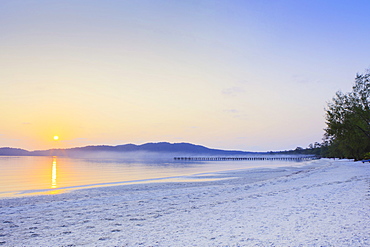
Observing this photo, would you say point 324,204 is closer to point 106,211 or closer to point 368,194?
point 368,194

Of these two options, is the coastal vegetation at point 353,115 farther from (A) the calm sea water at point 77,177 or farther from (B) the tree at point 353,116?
(A) the calm sea water at point 77,177

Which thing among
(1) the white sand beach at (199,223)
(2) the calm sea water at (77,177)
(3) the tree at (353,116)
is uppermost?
(3) the tree at (353,116)

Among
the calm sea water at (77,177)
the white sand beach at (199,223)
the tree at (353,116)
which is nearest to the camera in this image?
the white sand beach at (199,223)

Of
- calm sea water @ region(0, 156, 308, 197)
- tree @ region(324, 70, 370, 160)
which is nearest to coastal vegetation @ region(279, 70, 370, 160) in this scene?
tree @ region(324, 70, 370, 160)

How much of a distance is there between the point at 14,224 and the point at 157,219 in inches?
198

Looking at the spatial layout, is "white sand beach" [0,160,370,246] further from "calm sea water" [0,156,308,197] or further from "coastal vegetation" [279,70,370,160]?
"coastal vegetation" [279,70,370,160]

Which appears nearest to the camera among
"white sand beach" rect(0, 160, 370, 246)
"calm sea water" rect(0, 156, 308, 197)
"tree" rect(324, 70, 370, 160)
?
"white sand beach" rect(0, 160, 370, 246)

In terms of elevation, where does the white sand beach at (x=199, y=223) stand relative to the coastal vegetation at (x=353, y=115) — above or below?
below

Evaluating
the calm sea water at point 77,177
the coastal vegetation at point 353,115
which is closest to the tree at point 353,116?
the coastal vegetation at point 353,115

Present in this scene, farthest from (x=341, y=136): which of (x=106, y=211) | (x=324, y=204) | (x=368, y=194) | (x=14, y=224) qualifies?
(x=14, y=224)

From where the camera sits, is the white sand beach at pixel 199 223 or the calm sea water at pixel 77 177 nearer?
the white sand beach at pixel 199 223

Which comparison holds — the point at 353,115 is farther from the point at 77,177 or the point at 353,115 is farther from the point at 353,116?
the point at 77,177

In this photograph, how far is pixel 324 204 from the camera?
11016mm

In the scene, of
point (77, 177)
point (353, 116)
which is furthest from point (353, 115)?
point (77, 177)
